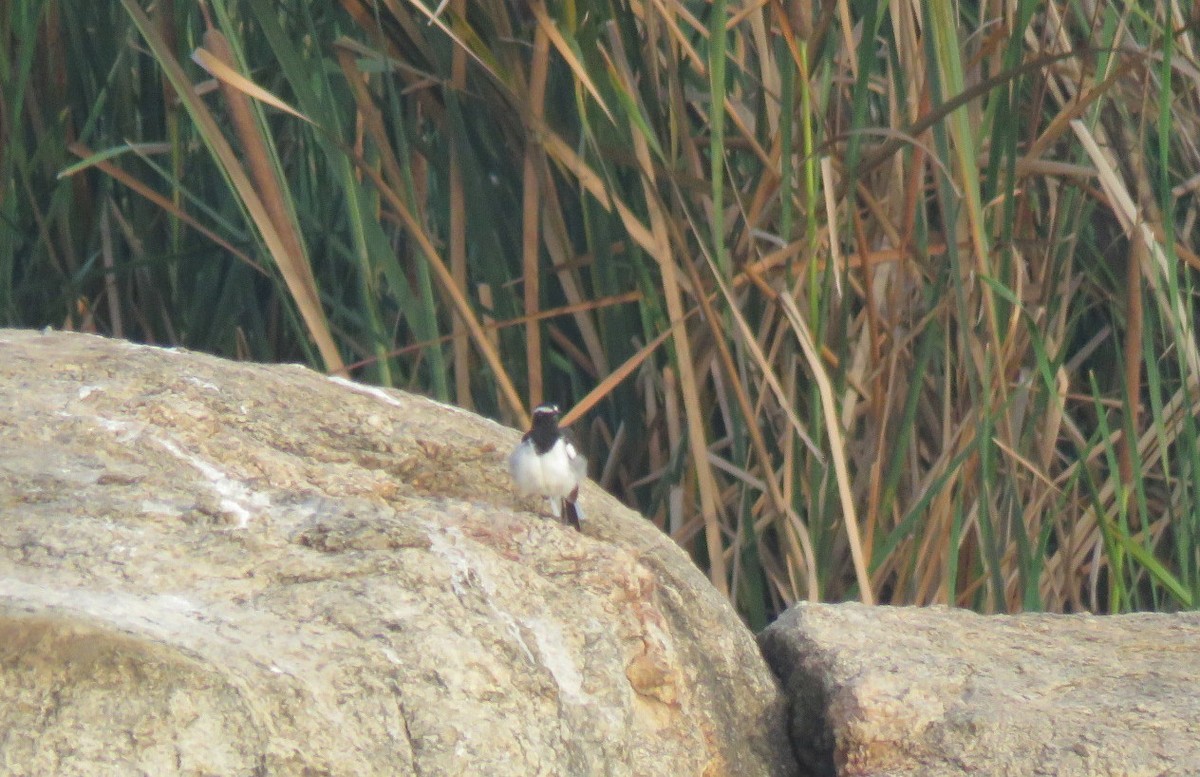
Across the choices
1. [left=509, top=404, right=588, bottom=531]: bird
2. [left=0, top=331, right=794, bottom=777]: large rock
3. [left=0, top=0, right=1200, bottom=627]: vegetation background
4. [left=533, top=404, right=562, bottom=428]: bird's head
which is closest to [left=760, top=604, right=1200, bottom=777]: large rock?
[left=0, top=331, right=794, bottom=777]: large rock

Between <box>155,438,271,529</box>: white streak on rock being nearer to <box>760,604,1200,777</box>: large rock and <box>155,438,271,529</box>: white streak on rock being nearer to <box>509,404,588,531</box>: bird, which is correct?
<box>509,404,588,531</box>: bird

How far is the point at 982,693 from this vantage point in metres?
2.22

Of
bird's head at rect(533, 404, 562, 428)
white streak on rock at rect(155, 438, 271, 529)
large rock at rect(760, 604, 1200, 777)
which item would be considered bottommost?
large rock at rect(760, 604, 1200, 777)

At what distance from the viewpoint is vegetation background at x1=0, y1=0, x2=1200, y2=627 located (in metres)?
2.80

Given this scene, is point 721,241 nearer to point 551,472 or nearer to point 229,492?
point 551,472

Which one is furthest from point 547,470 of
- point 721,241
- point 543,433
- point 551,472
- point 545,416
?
point 721,241

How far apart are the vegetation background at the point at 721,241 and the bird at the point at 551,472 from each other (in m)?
0.38

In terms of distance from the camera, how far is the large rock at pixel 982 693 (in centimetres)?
210

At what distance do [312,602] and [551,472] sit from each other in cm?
58

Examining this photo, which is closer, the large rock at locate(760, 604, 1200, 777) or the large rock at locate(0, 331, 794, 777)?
the large rock at locate(0, 331, 794, 777)

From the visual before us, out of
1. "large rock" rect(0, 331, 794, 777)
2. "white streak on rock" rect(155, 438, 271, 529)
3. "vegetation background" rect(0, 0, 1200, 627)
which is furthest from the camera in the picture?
"vegetation background" rect(0, 0, 1200, 627)

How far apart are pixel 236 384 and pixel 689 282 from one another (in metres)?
0.86

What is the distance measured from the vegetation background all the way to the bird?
0.38m

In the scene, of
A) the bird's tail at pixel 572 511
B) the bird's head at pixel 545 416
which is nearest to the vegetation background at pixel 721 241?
the bird's head at pixel 545 416
